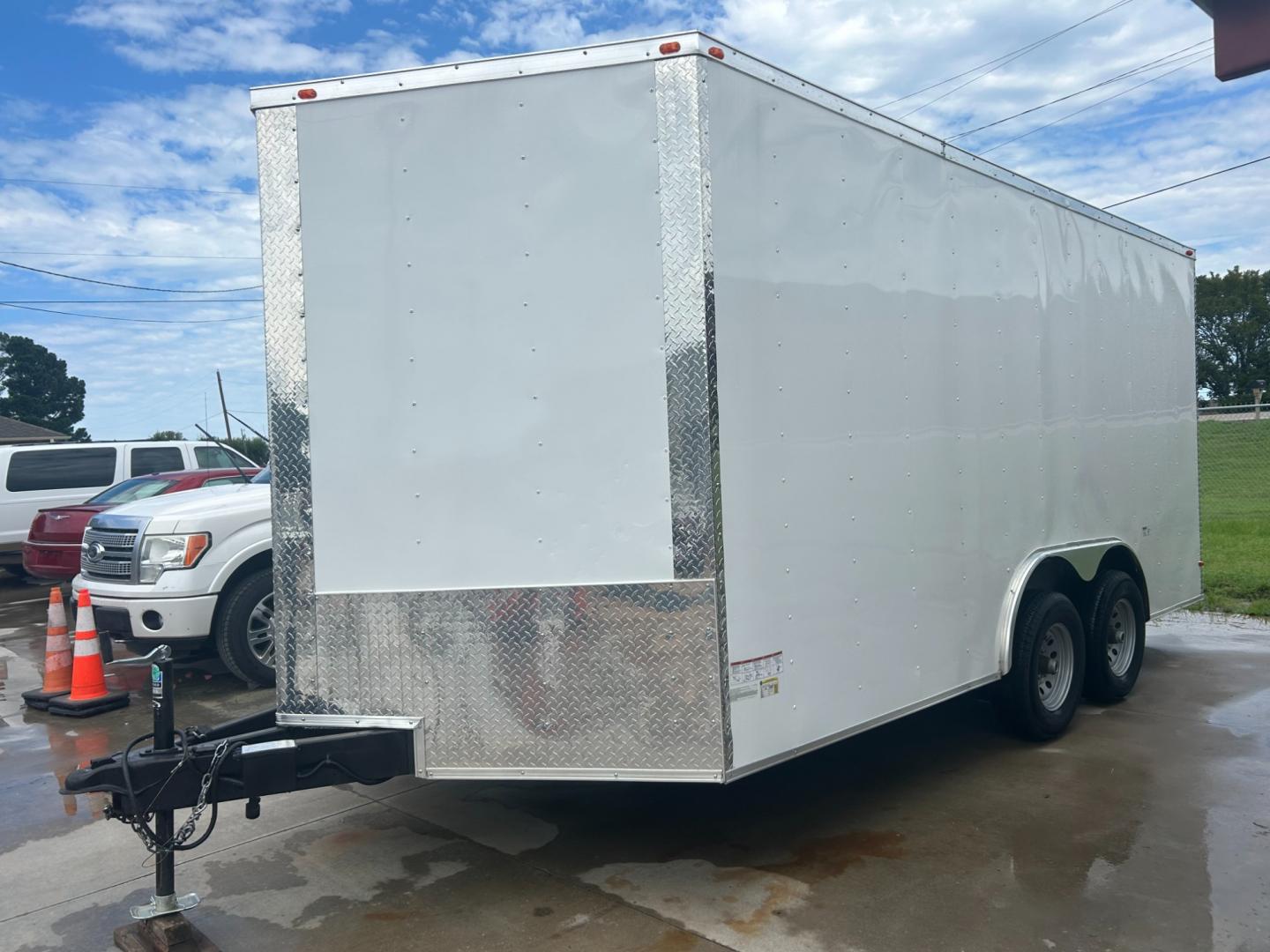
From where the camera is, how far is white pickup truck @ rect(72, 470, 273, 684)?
7.59m

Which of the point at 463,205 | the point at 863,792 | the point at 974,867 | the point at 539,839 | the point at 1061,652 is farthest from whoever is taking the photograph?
the point at 1061,652

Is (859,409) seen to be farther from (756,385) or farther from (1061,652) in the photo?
(1061,652)

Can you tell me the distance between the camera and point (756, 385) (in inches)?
159

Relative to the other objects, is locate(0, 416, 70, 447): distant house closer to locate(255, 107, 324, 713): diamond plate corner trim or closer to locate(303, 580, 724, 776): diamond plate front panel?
locate(255, 107, 324, 713): diamond plate corner trim

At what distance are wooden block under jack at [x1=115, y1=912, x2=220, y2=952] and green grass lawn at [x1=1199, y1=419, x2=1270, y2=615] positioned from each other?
8444 mm

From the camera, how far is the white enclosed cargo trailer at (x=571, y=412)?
383cm

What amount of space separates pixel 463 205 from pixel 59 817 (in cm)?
401

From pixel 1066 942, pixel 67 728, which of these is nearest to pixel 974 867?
pixel 1066 942

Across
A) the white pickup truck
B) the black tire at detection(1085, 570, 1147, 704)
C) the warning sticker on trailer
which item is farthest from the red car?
the warning sticker on trailer

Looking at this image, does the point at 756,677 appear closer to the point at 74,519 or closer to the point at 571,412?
the point at 571,412

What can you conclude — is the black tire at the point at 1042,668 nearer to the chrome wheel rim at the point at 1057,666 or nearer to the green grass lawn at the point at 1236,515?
the chrome wheel rim at the point at 1057,666

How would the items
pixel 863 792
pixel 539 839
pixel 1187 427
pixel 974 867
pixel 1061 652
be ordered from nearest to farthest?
pixel 974 867 → pixel 539 839 → pixel 863 792 → pixel 1061 652 → pixel 1187 427

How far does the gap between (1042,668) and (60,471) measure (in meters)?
13.8

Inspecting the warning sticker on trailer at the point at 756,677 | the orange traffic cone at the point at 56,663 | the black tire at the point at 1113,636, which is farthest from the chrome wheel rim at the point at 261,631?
the black tire at the point at 1113,636
